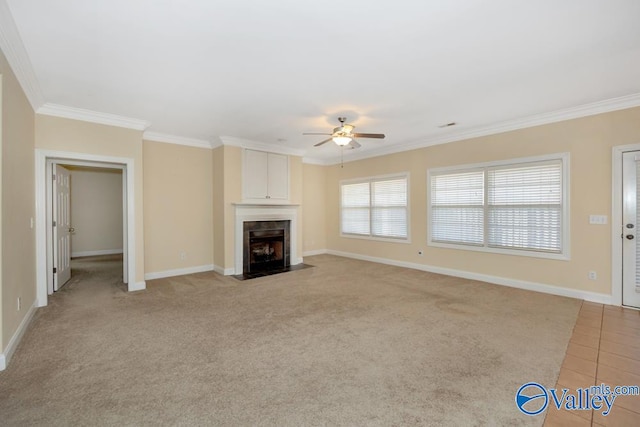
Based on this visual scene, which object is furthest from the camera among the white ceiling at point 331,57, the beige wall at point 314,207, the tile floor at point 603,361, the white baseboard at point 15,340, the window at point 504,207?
the beige wall at point 314,207

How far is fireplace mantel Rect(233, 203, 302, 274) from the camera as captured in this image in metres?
5.78

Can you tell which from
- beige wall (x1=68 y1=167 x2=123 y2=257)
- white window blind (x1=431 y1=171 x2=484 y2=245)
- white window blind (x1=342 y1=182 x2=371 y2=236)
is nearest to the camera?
white window blind (x1=431 y1=171 x2=484 y2=245)

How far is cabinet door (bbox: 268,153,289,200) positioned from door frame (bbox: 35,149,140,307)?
264 cm

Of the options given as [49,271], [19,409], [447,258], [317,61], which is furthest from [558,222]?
[49,271]

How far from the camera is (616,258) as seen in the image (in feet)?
12.6

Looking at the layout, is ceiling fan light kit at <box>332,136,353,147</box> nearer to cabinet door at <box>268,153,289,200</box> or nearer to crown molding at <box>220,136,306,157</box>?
crown molding at <box>220,136,306,157</box>

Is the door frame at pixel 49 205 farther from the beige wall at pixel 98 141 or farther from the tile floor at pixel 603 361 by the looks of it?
the tile floor at pixel 603 361

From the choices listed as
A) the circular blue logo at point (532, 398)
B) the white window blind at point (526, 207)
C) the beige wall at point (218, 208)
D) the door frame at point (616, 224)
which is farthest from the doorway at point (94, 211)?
the door frame at point (616, 224)

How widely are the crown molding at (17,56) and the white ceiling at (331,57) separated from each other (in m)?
0.06

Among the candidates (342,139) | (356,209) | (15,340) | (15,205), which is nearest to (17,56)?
(15,205)

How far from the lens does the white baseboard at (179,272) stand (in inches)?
210

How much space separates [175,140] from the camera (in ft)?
18.3

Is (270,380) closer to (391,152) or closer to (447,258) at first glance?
(447,258)

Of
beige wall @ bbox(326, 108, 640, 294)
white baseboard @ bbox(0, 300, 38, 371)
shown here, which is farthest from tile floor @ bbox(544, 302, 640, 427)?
white baseboard @ bbox(0, 300, 38, 371)
